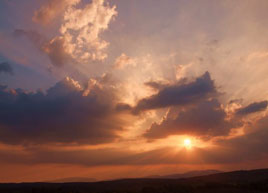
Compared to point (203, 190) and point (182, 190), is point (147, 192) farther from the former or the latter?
point (203, 190)

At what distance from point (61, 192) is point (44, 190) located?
243 inches

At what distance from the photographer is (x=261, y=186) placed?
59.0m

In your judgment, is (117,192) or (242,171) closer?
(117,192)

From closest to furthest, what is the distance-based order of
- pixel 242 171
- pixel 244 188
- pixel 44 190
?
pixel 244 188 → pixel 44 190 → pixel 242 171

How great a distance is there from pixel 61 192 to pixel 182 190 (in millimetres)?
29139

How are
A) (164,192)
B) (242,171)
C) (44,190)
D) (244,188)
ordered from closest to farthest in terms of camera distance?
(164,192)
(244,188)
(44,190)
(242,171)

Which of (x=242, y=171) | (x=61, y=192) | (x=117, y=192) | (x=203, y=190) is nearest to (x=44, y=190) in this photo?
(x=61, y=192)

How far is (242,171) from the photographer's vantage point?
132875mm

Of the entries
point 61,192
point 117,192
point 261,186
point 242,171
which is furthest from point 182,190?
point 242,171

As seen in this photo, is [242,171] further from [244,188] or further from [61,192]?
[61,192]

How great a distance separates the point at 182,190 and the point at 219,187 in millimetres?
9653

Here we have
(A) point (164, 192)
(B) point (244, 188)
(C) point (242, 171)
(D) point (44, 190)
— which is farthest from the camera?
(C) point (242, 171)

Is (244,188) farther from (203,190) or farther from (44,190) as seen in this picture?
(44,190)

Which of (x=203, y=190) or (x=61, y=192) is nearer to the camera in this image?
(x=203, y=190)
